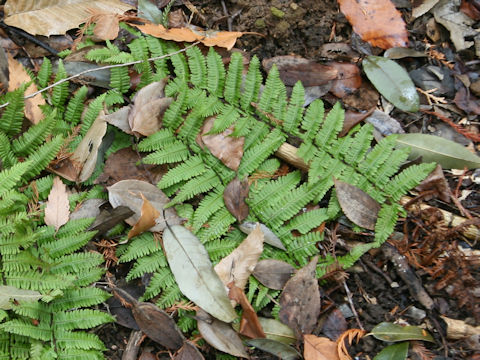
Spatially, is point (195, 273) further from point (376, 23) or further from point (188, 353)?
point (376, 23)

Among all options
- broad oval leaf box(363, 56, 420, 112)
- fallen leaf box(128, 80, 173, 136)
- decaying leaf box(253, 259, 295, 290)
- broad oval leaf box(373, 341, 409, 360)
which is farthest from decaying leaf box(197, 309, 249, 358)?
broad oval leaf box(363, 56, 420, 112)

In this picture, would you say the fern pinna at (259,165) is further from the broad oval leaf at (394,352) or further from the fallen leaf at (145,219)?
the broad oval leaf at (394,352)

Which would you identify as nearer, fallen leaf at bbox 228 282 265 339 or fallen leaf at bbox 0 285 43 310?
fallen leaf at bbox 0 285 43 310

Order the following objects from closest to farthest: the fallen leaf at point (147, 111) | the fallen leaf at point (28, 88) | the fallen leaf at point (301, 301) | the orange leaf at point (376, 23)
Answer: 1. the fallen leaf at point (301, 301)
2. the fallen leaf at point (147, 111)
3. the fallen leaf at point (28, 88)
4. the orange leaf at point (376, 23)

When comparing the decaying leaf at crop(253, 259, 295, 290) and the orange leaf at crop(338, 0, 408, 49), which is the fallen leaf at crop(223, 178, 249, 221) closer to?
the decaying leaf at crop(253, 259, 295, 290)

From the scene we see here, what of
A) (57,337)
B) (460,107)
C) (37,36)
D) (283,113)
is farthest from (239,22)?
(57,337)

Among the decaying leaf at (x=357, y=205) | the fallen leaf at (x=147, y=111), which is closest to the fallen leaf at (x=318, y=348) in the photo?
the decaying leaf at (x=357, y=205)
